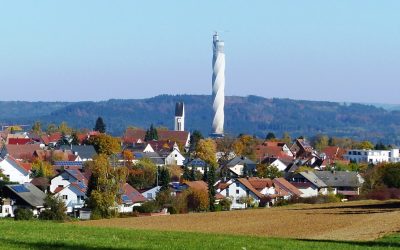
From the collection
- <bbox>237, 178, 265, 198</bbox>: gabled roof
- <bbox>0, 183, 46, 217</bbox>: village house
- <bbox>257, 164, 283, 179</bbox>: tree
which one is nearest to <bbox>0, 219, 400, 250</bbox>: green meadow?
<bbox>0, 183, 46, 217</bbox>: village house

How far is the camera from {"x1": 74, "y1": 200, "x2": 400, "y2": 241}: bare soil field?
80.3ft

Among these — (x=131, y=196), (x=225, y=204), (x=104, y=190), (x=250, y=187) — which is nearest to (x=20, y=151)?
(x=250, y=187)

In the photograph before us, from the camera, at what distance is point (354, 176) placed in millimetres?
70812

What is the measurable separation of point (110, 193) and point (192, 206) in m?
8.31

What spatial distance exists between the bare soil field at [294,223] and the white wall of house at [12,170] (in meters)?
31.6

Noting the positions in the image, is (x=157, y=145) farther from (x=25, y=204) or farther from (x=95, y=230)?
(x=95, y=230)

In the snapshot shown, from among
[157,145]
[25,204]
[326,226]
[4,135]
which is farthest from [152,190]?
[4,135]

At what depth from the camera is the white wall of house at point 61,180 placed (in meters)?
58.6

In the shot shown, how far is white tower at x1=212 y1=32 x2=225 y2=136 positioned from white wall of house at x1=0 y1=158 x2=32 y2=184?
89.6 meters

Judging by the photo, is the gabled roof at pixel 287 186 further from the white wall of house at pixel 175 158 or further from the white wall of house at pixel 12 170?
the white wall of house at pixel 175 158

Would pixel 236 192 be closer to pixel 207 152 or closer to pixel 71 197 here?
pixel 71 197

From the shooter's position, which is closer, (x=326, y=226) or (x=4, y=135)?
(x=326, y=226)

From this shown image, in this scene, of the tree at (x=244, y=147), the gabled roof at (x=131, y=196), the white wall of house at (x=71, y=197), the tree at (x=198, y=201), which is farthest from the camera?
the tree at (x=244, y=147)

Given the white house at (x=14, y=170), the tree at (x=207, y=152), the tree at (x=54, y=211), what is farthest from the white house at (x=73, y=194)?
the tree at (x=207, y=152)
